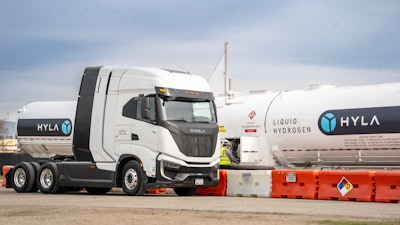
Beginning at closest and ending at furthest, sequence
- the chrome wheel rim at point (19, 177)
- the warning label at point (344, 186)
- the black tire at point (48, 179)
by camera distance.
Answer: the warning label at point (344, 186)
the black tire at point (48, 179)
the chrome wheel rim at point (19, 177)

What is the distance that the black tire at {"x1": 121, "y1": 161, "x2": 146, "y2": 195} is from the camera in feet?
61.0

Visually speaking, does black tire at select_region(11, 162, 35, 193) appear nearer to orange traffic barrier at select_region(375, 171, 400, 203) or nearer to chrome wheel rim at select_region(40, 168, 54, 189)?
chrome wheel rim at select_region(40, 168, 54, 189)

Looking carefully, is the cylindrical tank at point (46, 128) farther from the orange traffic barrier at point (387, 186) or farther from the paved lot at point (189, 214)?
the orange traffic barrier at point (387, 186)

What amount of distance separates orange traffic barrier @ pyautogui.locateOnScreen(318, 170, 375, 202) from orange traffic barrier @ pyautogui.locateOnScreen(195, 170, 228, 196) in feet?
11.1

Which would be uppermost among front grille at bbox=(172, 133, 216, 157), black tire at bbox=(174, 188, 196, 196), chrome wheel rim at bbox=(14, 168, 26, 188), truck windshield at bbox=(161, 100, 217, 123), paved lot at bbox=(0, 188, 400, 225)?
truck windshield at bbox=(161, 100, 217, 123)

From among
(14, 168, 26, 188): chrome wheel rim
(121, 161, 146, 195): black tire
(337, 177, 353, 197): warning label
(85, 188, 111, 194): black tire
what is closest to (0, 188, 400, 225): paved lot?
(337, 177, 353, 197): warning label

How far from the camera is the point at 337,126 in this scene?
2050 cm

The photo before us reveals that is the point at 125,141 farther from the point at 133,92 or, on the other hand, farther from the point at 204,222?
the point at 204,222

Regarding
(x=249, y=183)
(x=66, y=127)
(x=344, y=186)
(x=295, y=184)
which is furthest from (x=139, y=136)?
(x=66, y=127)

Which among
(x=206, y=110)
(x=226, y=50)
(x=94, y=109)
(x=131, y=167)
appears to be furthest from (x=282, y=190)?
(x=226, y=50)

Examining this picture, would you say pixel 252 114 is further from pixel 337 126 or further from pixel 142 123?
pixel 142 123

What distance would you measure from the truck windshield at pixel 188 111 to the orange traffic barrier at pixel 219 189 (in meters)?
2.09

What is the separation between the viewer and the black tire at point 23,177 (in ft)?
69.7

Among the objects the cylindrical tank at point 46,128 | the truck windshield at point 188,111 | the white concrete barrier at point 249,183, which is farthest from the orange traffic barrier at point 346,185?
the cylindrical tank at point 46,128
